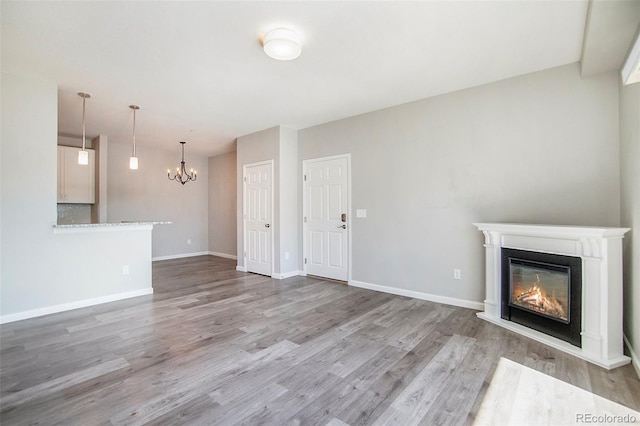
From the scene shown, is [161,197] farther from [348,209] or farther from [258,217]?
[348,209]

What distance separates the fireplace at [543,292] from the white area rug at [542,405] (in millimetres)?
739

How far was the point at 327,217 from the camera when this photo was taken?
4.99m

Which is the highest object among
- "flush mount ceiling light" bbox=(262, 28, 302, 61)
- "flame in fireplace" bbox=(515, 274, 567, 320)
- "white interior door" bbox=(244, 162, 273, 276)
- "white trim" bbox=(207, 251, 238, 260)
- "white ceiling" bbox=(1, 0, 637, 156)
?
"white ceiling" bbox=(1, 0, 637, 156)

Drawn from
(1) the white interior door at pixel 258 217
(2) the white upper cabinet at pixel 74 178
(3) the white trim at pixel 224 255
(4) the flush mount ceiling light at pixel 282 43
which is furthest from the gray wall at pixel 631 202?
(2) the white upper cabinet at pixel 74 178

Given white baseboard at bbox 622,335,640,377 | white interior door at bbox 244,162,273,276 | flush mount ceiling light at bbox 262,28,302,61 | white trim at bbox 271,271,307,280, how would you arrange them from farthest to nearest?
1. white interior door at bbox 244,162,273,276
2. white trim at bbox 271,271,307,280
3. flush mount ceiling light at bbox 262,28,302,61
4. white baseboard at bbox 622,335,640,377

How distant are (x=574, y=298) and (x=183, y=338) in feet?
11.6

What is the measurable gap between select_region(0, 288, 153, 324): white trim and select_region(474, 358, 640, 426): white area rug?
433cm

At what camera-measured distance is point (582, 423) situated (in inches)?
64.4

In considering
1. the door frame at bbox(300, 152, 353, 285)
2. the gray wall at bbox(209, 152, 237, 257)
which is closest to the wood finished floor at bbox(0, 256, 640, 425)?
the door frame at bbox(300, 152, 353, 285)

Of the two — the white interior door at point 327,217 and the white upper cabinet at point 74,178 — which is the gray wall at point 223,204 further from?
the white interior door at point 327,217

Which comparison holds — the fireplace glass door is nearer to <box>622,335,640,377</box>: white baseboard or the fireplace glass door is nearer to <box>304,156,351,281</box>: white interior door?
<box>622,335,640,377</box>: white baseboard

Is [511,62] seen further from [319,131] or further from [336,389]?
[336,389]

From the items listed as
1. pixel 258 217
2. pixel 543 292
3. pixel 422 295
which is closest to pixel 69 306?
pixel 258 217

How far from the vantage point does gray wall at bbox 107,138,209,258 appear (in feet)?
21.2
